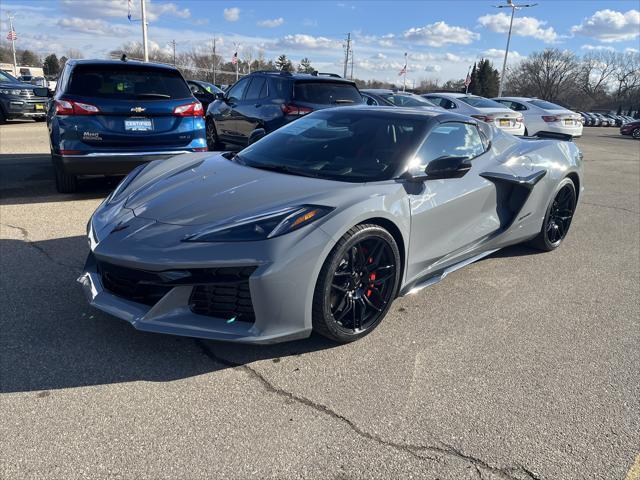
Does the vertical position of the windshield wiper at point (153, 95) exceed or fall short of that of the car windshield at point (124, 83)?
it falls short

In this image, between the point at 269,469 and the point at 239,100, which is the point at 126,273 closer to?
the point at 269,469

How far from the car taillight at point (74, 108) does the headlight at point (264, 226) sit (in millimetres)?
3886

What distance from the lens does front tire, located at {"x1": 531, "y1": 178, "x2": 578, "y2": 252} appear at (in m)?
4.78

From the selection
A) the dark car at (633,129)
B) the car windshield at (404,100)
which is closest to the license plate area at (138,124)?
the car windshield at (404,100)

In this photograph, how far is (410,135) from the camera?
3627 mm

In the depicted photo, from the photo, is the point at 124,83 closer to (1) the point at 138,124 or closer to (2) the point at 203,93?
(1) the point at 138,124

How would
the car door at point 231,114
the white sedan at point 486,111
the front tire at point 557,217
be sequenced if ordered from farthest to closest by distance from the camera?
the white sedan at point 486,111 → the car door at point 231,114 → the front tire at point 557,217

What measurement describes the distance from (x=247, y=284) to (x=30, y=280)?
2120mm

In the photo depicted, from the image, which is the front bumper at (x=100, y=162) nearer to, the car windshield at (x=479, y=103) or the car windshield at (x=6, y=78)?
the car windshield at (x=479, y=103)

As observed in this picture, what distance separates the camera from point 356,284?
2986mm

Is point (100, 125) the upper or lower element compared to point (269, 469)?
upper

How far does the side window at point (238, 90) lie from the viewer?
940 centimetres

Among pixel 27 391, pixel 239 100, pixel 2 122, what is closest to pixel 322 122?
pixel 27 391

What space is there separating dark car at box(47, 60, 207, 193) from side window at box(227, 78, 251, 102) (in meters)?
3.13
